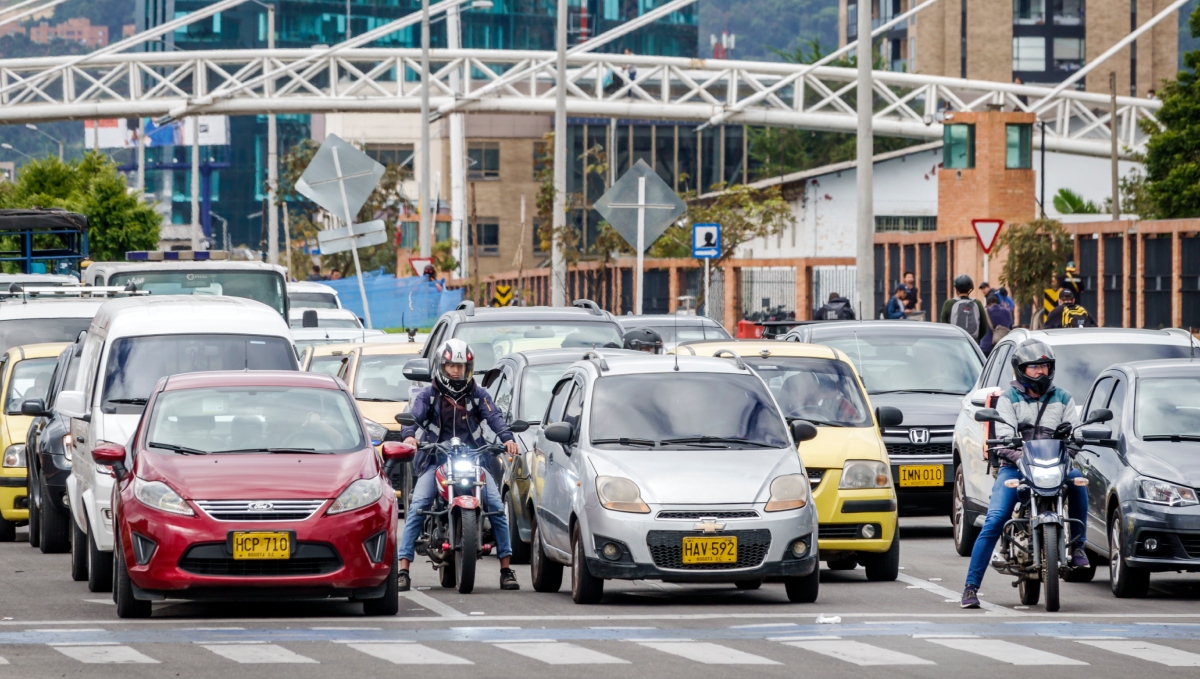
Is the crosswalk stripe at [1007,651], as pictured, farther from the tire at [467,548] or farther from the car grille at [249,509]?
the car grille at [249,509]

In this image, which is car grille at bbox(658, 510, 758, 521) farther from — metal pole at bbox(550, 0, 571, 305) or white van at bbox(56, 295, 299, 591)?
metal pole at bbox(550, 0, 571, 305)

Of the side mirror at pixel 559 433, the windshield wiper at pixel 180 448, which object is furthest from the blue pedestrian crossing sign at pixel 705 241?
the windshield wiper at pixel 180 448

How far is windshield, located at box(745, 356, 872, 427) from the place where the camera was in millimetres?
16016

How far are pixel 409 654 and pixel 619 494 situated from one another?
236cm

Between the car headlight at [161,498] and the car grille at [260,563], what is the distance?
0.79 feet

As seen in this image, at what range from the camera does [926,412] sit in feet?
60.5

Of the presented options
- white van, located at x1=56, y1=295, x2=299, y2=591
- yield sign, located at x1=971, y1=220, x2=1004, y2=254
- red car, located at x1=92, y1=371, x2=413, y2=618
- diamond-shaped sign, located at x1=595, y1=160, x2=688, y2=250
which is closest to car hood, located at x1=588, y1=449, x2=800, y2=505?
red car, located at x1=92, y1=371, x2=413, y2=618

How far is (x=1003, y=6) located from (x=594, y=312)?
3968 inches

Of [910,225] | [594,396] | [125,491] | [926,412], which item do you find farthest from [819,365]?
[910,225]

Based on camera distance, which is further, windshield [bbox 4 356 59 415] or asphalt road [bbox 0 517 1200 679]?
windshield [bbox 4 356 59 415]

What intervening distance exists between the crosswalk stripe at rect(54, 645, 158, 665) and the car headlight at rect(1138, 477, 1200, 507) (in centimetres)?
638

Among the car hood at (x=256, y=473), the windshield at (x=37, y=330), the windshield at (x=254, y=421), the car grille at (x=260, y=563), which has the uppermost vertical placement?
the windshield at (x=37, y=330)

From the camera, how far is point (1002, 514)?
12953 millimetres

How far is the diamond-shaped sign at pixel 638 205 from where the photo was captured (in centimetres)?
2736
